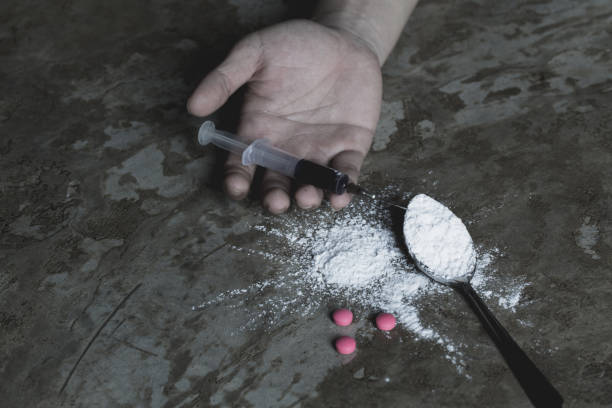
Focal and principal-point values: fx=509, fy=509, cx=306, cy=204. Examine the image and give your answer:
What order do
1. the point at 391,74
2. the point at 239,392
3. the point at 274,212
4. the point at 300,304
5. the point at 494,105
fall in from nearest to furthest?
the point at 239,392, the point at 300,304, the point at 274,212, the point at 494,105, the point at 391,74

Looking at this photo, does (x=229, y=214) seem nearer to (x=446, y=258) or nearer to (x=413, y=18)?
(x=446, y=258)

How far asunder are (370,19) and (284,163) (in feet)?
2.43

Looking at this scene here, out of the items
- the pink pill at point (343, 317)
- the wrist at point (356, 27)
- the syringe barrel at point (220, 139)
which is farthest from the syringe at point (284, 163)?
the wrist at point (356, 27)

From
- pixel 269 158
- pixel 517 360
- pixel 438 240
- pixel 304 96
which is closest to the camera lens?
pixel 517 360

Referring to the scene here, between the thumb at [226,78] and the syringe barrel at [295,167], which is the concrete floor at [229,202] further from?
the thumb at [226,78]

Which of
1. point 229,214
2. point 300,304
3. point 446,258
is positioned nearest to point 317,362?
point 300,304

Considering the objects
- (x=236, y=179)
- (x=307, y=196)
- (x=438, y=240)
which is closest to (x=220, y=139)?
(x=236, y=179)

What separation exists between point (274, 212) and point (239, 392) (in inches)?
17.0

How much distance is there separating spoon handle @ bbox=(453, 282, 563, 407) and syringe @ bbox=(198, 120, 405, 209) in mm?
350

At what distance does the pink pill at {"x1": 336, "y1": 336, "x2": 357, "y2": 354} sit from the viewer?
1.03 meters

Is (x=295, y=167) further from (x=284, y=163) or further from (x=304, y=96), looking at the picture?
(x=304, y=96)

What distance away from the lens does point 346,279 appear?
Answer: 1174mm

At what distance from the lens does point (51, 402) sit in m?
1.00

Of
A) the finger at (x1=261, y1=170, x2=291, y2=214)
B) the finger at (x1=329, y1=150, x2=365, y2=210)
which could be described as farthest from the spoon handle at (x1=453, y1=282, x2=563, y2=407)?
the finger at (x1=261, y1=170, x2=291, y2=214)
